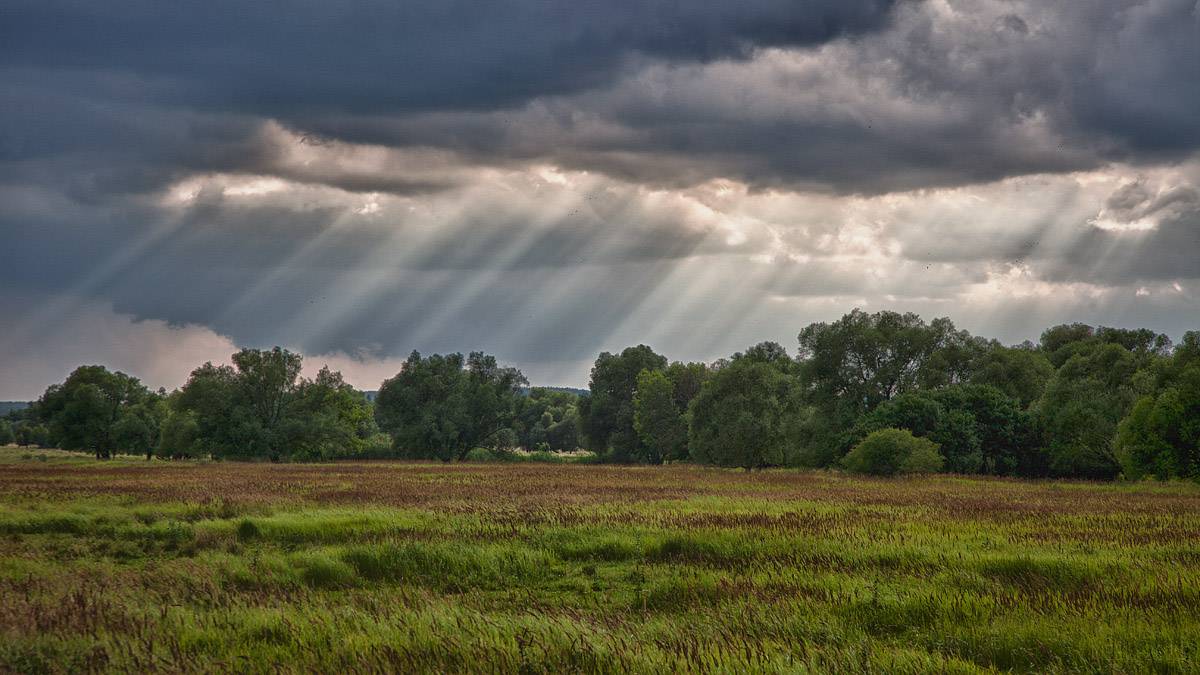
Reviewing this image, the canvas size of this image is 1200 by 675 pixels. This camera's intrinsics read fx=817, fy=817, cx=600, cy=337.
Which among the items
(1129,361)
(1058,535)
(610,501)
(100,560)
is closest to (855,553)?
(1058,535)

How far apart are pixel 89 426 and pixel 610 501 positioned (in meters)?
83.2

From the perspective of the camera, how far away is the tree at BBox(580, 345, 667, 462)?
96.0 meters

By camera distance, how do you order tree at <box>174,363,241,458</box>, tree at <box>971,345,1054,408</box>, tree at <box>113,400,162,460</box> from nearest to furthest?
tree at <box>971,345,1054,408</box> < tree at <box>174,363,241,458</box> < tree at <box>113,400,162,460</box>

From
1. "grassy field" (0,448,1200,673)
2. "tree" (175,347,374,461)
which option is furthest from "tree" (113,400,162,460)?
"grassy field" (0,448,1200,673)

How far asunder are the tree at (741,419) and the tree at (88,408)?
62826 millimetres

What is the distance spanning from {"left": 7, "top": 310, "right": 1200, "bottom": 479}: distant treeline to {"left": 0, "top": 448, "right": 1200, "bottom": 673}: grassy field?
88.9 ft

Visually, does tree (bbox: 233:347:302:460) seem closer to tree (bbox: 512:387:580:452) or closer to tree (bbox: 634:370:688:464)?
tree (bbox: 634:370:688:464)

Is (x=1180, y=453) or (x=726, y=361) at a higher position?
(x=726, y=361)

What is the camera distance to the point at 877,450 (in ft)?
149

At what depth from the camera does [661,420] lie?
8488 centimetres

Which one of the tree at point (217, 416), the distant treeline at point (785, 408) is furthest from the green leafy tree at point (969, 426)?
the tree at point (217, 416)

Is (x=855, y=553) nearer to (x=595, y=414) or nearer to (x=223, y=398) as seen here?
(x=223, y=398)

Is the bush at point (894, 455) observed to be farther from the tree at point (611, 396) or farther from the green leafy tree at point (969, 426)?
the tree at point (611, 396)

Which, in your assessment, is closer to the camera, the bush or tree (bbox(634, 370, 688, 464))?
the bush
